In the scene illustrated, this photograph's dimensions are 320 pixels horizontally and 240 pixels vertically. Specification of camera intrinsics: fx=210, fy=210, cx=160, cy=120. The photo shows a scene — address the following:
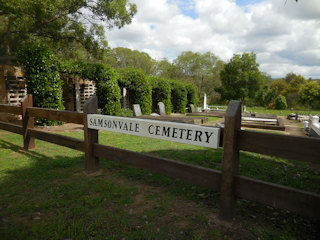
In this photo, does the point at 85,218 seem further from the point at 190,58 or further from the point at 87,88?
the point at 190,58

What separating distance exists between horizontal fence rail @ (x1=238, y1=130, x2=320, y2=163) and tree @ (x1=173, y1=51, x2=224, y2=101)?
44384 mm

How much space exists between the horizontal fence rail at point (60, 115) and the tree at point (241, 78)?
28.7m

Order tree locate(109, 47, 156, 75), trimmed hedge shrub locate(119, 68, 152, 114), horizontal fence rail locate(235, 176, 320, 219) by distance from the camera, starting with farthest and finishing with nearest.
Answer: tree locate(109, 47, 156, 75), trimmed hedge shrub locate(119, 68, 152, 114), horizontal fence rail locate(235, 176, 320, 219)

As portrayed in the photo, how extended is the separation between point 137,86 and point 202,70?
1311 inches

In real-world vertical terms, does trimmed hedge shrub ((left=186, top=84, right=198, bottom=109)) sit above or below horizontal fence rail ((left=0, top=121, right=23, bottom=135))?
above

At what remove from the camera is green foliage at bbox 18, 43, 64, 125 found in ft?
30.6

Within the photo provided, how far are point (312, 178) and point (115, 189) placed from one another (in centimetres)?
349

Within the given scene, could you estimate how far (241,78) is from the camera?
1169 inches

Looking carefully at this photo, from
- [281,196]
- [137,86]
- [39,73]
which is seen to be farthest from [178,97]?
[281,196]

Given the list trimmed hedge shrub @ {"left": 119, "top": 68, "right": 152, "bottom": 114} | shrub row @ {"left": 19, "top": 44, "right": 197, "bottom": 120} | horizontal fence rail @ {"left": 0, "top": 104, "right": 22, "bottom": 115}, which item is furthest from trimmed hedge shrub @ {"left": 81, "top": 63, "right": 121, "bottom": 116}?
horizontal fence rail @ {"left": 0, "top": 104, "right": 22, "bottom": 115}

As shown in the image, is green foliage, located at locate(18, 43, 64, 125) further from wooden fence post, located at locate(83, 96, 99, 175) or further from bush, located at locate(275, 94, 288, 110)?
bush, located at locate(275, 94, 288, 110)

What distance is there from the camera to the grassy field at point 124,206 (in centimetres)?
217

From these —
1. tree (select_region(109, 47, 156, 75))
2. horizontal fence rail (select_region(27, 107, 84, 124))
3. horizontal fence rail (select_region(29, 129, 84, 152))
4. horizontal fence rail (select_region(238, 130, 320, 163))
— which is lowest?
horizontal fence rail (select_region(29, 129, 84, 152))

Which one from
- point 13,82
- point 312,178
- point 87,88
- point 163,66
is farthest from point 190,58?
point 312,178
